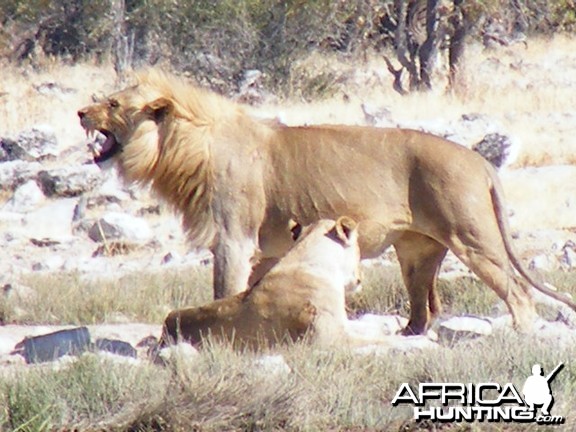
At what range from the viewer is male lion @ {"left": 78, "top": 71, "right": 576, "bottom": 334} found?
30.2 feet

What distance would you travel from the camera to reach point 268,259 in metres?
9.58

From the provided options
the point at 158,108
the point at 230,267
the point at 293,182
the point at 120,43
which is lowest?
the point at 120,43

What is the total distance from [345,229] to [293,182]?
0.80 meters

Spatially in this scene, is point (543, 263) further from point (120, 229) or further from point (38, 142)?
point (38, 142)

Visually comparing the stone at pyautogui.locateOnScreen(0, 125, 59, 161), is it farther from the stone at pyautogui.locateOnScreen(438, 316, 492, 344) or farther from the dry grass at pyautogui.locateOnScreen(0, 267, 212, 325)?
the stone at pyautogui.locateOnScreen(438, 316, 492, 344)

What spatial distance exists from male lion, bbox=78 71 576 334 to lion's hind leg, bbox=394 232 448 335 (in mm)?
13

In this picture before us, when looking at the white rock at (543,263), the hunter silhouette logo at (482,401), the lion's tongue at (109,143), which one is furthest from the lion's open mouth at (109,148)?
the white rock at (543,263)

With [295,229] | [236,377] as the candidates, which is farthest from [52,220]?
[236,377]

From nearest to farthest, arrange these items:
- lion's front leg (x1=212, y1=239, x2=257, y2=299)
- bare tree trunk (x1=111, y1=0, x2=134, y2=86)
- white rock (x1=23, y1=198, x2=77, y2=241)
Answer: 1. lion's front leg (x1=212, y1=239, x2=257, y2=299)
2. white rock (x1=23, y1=198, x2=77, y2=241)
3. bare tree trunk (x1=111, y1=0, x2=134, y2=86)

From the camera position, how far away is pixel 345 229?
8.77 meters

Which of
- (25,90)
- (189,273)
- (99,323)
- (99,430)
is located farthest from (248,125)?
(25,90)

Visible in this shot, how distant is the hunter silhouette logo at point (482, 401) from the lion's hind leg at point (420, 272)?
289 cm

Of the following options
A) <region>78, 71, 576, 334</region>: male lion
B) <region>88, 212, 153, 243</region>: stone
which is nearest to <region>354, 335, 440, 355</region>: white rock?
<region>78, 71, 576, 334</region>: male lion

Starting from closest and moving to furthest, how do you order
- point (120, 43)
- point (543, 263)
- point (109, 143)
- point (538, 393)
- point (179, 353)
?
Answer: point (538, 393) < point (179, 353) < point (109, 143) < point (543, 263) < point (120, 43)
